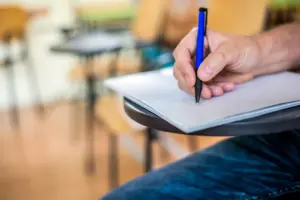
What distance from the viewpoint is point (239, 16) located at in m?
1.56

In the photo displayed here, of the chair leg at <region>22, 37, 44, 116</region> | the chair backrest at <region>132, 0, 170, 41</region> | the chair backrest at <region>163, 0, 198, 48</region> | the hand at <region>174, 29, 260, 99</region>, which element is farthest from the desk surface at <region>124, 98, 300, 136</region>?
the chair leg at <region>22, 37, 44, 116</region>

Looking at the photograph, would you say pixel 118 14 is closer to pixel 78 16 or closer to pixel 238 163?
pixel 78 16

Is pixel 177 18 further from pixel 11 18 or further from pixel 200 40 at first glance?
pixel 200 40

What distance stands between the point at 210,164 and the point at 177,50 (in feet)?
0.85

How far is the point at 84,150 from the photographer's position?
100.0 inches

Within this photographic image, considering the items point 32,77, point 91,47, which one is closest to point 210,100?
point 91,47

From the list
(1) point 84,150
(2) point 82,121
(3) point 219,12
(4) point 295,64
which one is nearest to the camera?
(4) point 295,64

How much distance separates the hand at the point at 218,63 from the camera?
71 cm

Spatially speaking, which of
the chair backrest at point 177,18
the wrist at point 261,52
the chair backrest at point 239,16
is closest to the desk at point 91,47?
the chair backrest at point 239,16

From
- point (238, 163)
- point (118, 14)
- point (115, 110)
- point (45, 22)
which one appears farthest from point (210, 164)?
point (45, 22)

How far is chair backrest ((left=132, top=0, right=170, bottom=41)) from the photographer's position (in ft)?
8.34

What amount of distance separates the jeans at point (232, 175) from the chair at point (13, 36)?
200cm

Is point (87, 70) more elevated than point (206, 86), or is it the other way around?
point (206, 86)

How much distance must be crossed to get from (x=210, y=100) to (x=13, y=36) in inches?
104
